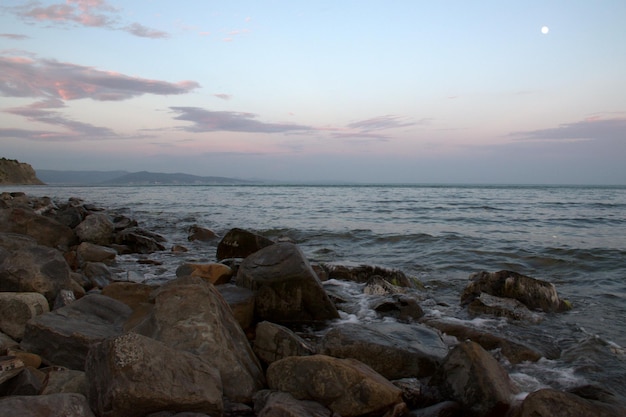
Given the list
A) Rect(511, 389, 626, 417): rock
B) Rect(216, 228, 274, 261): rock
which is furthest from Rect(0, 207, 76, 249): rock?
Rect(511, 389, 626, 417): rock

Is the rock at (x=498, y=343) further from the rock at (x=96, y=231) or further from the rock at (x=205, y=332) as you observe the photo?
the rock at (x=96, y=231)

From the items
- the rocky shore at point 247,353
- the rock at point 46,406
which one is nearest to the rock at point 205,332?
the rocky shore at point 247,353

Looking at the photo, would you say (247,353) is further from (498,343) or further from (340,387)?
(498,343)

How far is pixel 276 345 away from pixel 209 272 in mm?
3299

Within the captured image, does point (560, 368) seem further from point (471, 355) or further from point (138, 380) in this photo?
point (138, 380)

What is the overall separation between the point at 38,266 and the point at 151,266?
187 inches

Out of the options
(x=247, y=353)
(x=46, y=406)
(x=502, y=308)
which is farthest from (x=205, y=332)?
(x=502, y=308)

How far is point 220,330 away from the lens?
4.11 m

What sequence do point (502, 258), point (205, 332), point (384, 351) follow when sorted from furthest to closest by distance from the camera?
point (502, 258) < point (384, 351) < point (205, 332)

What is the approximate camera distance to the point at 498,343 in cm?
561

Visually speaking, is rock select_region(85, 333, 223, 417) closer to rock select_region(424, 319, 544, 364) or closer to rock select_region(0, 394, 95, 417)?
rock select_region(0, 394, 95, 417)

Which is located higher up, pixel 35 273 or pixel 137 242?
pixel 35 273

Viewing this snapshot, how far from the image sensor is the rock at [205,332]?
3.85 m

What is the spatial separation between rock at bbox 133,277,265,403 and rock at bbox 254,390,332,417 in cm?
19
